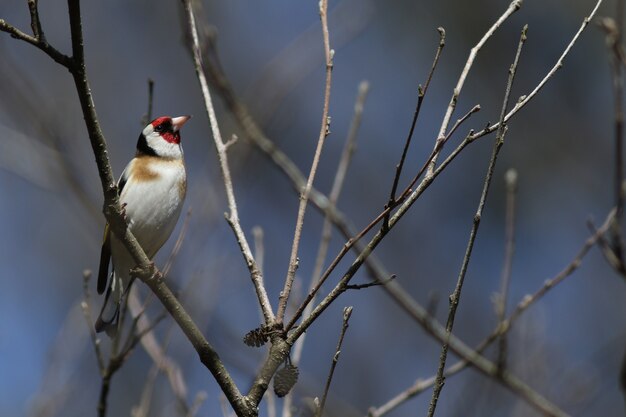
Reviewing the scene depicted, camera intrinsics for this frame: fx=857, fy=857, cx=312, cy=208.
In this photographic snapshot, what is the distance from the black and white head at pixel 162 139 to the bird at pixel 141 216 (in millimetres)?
124

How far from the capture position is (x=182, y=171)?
4441 millimetres

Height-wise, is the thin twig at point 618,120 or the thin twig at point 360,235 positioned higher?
the thin twig at point 618,120

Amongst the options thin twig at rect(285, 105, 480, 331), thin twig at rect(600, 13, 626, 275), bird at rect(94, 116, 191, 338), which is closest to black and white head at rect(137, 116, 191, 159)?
bird at rect(94, 116, 191, 338)

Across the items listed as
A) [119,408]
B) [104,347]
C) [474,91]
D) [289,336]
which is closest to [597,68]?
[474,91]

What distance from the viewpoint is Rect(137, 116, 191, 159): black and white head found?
4.59 m

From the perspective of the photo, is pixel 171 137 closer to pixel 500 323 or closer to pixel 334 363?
pixel 500 323

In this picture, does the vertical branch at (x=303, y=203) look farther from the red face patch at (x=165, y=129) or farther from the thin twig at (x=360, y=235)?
the red face patch at (x=165, y=129)

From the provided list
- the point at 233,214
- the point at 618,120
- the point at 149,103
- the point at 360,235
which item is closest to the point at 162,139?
the point at 149,103

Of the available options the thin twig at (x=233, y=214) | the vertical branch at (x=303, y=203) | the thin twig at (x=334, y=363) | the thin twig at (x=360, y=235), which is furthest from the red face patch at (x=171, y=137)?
the thin twig at (x=334, y=363)

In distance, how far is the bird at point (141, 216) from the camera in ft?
13.7

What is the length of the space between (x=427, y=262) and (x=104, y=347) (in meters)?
5.40

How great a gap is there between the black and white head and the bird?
0.41 feet

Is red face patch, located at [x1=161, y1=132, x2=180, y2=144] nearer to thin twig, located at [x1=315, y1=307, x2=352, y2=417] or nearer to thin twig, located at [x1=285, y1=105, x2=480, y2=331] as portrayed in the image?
thin twig, located at [x1=285, y1=105, x2=480, y2=331]

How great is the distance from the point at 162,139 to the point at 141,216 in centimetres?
68
